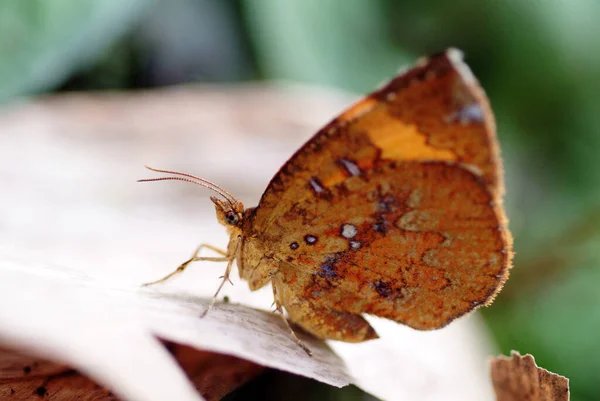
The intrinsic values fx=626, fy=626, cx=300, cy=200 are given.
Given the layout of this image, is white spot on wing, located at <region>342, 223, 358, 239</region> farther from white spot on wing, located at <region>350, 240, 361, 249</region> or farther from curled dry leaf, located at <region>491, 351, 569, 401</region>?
curled dry leaf, located at <region>491, 351, 569, 401</region>

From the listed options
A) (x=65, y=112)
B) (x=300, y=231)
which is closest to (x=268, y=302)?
(x=300, y=231)

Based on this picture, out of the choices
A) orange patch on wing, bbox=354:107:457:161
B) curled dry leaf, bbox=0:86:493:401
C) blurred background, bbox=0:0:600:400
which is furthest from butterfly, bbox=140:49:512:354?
blurred background, bbox=0:0:600:400

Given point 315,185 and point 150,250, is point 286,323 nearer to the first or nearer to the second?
point 315,185

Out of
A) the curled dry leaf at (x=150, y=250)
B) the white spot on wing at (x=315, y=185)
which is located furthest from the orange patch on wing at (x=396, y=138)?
the curled dry leaf at (x=150, y=250)

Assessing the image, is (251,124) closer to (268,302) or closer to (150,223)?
(150,223)

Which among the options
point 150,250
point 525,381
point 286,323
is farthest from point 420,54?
point 525,381

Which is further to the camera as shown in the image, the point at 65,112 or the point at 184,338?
the point at 65,112

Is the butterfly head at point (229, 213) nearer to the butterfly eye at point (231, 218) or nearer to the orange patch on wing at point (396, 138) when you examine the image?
the butterfly eye at point (231, 218)
